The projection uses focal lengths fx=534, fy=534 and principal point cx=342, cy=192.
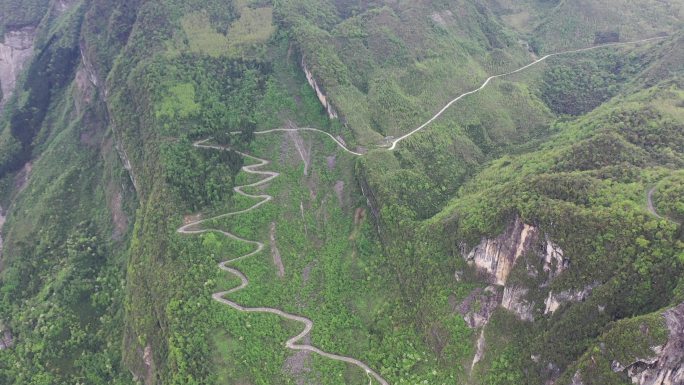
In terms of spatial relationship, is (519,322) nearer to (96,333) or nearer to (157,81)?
(96,333)

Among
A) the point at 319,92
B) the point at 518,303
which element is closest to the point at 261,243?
the point at 319,92

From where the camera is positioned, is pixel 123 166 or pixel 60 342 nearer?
pixel 60 342

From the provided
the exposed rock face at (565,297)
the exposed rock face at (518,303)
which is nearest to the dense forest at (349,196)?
the exposed rock face at (518,303)

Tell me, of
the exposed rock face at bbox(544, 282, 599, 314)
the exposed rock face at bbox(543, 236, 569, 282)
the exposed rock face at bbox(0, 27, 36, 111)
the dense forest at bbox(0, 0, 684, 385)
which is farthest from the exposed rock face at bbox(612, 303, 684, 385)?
the exposed rock face at bbox(0, 27, 36, 111)

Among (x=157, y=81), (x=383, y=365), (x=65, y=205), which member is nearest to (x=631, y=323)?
(x=383, y=365)

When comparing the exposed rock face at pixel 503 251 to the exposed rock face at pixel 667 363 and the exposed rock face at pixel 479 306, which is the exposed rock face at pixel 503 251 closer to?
the exposed rock face at pixel 479 306

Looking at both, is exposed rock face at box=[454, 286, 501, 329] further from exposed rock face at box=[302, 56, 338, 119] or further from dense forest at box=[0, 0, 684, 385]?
exposed rock face at box=[302, 56, 338, 119]
